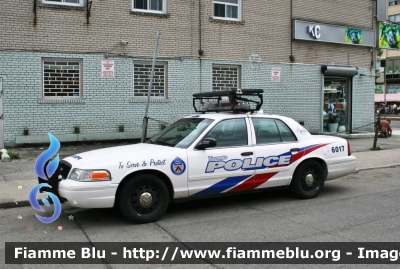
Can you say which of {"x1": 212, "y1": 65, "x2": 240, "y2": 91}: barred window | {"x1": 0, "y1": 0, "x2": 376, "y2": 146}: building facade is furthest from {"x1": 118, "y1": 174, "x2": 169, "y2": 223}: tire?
{"x1": 212, "y1": 65, "x2": 240, "y2": 91}: barred window

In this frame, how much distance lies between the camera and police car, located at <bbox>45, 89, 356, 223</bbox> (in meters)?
5.89

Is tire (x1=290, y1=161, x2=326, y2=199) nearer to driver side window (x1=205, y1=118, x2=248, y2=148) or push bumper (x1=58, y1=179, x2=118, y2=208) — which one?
driver side window (x1=205, y1=118, x2=248, y2=148)

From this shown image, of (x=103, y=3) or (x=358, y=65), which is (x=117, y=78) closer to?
(x=103, y=3)

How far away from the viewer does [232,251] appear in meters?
4.94

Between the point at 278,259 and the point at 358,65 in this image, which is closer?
the point at 278,259

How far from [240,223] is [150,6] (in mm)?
9923

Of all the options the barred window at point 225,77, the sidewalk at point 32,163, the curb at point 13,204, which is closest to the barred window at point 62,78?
the sidewalk at point 32,163

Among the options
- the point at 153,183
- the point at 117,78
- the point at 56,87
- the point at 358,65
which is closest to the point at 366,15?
the point at 358,65

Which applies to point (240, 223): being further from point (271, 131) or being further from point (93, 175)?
point (93, 175)

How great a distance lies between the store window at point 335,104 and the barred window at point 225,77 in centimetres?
451

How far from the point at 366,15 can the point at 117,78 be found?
11.7 meters

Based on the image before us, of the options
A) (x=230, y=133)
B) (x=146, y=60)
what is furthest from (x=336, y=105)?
(x=230, y=133)

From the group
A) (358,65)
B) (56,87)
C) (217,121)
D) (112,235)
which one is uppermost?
(358,65)

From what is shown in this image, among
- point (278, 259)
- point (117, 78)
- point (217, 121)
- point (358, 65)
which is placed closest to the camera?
point (278, 259)
